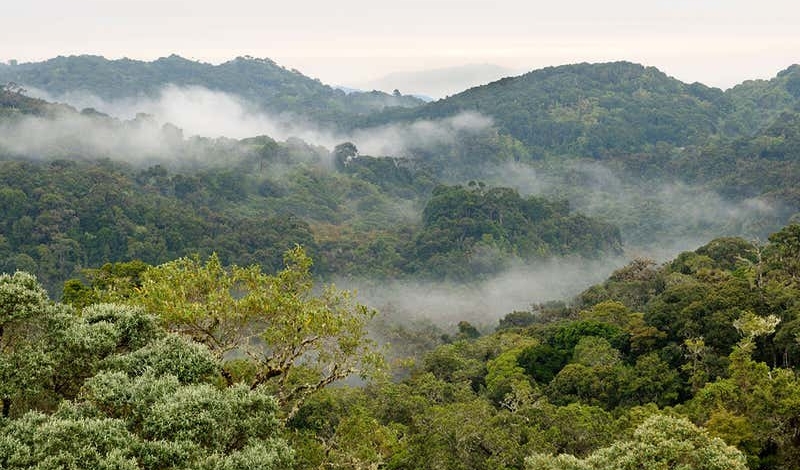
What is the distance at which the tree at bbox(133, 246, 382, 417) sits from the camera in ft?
54.8

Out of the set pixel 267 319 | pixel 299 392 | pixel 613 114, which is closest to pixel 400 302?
pixel 299 392

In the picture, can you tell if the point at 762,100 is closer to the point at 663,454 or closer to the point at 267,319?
the point at 663,454

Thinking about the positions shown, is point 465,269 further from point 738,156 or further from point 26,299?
point 26,299

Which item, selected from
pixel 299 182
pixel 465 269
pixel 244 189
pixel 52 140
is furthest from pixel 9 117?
pixel 465 269

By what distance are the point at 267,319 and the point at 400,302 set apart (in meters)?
66.4

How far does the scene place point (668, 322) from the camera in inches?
1325

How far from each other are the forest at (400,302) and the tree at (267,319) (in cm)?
8

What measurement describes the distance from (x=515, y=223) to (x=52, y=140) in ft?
279

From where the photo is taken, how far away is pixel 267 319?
1759cm

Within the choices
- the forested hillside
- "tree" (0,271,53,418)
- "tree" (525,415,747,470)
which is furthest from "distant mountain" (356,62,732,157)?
"tree" (0,271,53,418)

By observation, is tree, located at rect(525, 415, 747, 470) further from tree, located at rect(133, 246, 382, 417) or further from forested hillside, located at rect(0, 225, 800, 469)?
tree, located at rect(133, 246, 382, 417)

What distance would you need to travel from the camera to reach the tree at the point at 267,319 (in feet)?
54.8

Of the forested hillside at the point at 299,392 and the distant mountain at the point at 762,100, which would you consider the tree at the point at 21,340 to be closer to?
the forested hillside at the point at 299,392

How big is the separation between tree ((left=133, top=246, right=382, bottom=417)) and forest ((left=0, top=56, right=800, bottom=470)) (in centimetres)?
8
